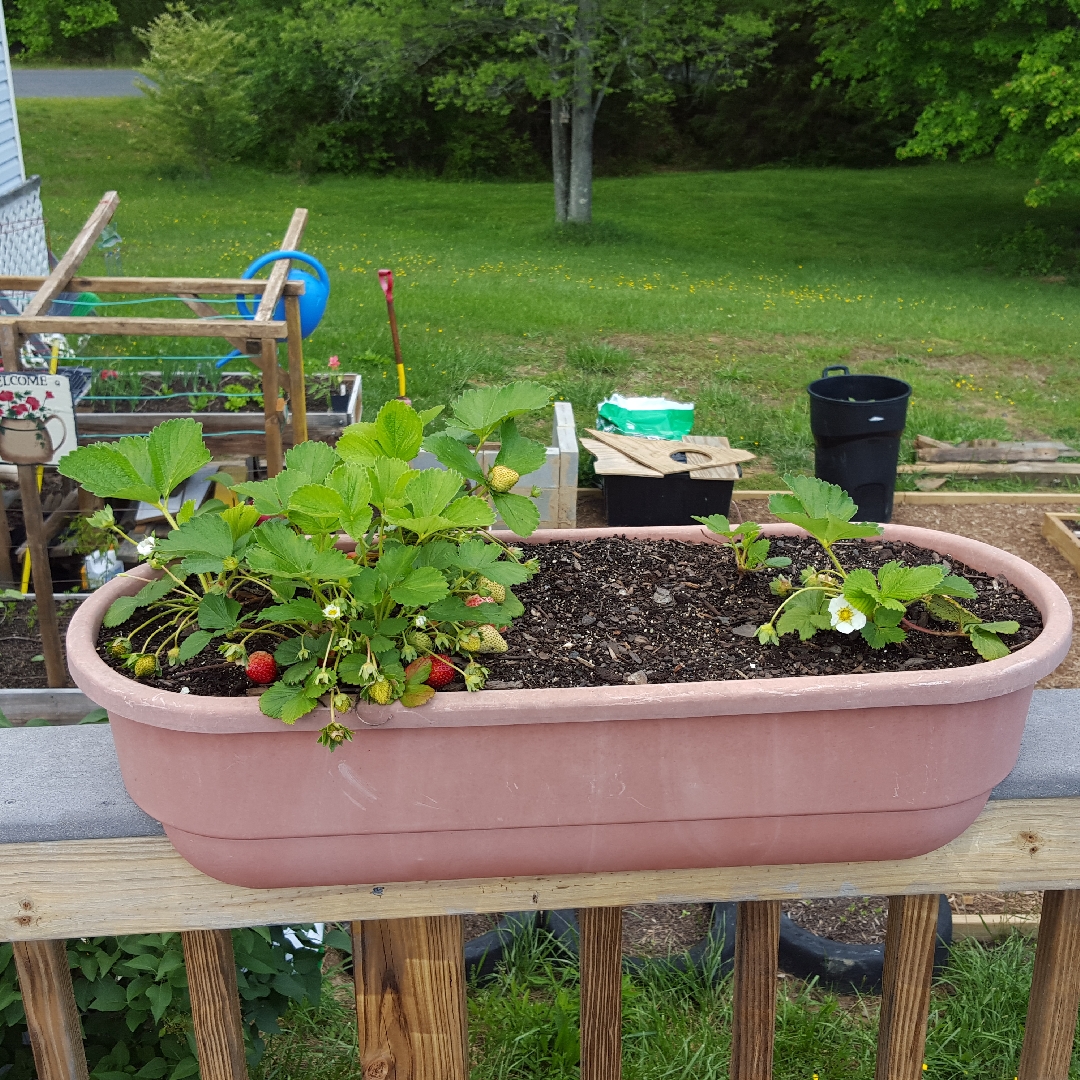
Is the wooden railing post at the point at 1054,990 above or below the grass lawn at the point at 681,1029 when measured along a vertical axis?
above

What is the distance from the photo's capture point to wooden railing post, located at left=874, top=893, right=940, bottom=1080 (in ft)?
3.37

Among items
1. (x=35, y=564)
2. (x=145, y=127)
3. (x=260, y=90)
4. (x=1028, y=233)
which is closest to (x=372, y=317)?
(x=35, y=564)

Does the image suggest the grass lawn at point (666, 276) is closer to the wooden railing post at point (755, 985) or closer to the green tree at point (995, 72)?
the green tree at point (995, 72)

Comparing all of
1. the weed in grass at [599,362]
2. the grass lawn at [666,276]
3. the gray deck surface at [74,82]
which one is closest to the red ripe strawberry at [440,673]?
the grass lawn at [666,276]

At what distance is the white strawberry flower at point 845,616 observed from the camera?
932mm

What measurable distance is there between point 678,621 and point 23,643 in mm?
3323

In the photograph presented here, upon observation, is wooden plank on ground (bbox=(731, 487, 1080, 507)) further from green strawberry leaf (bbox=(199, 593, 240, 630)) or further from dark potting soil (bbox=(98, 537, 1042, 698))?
green strawberry leaf (bbox=(199, 593, 240, 630))

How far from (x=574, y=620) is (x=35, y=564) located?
2.75m

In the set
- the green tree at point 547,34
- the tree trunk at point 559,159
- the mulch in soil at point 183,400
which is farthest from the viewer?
the tree trunk at point 559,159

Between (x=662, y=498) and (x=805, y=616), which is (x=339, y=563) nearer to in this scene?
(x=805, y=616)

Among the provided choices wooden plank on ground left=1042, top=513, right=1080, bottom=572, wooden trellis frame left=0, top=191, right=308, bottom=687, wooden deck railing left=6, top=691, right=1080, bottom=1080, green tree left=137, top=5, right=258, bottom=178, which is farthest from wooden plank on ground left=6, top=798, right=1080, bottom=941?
green tree left=137, top=5, right=258, bottom=178

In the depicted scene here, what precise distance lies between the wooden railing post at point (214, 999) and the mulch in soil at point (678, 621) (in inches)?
14.5

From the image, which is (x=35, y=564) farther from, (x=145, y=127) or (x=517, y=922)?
(x=145, y=127)

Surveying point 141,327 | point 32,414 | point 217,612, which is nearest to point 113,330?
point 141,327
